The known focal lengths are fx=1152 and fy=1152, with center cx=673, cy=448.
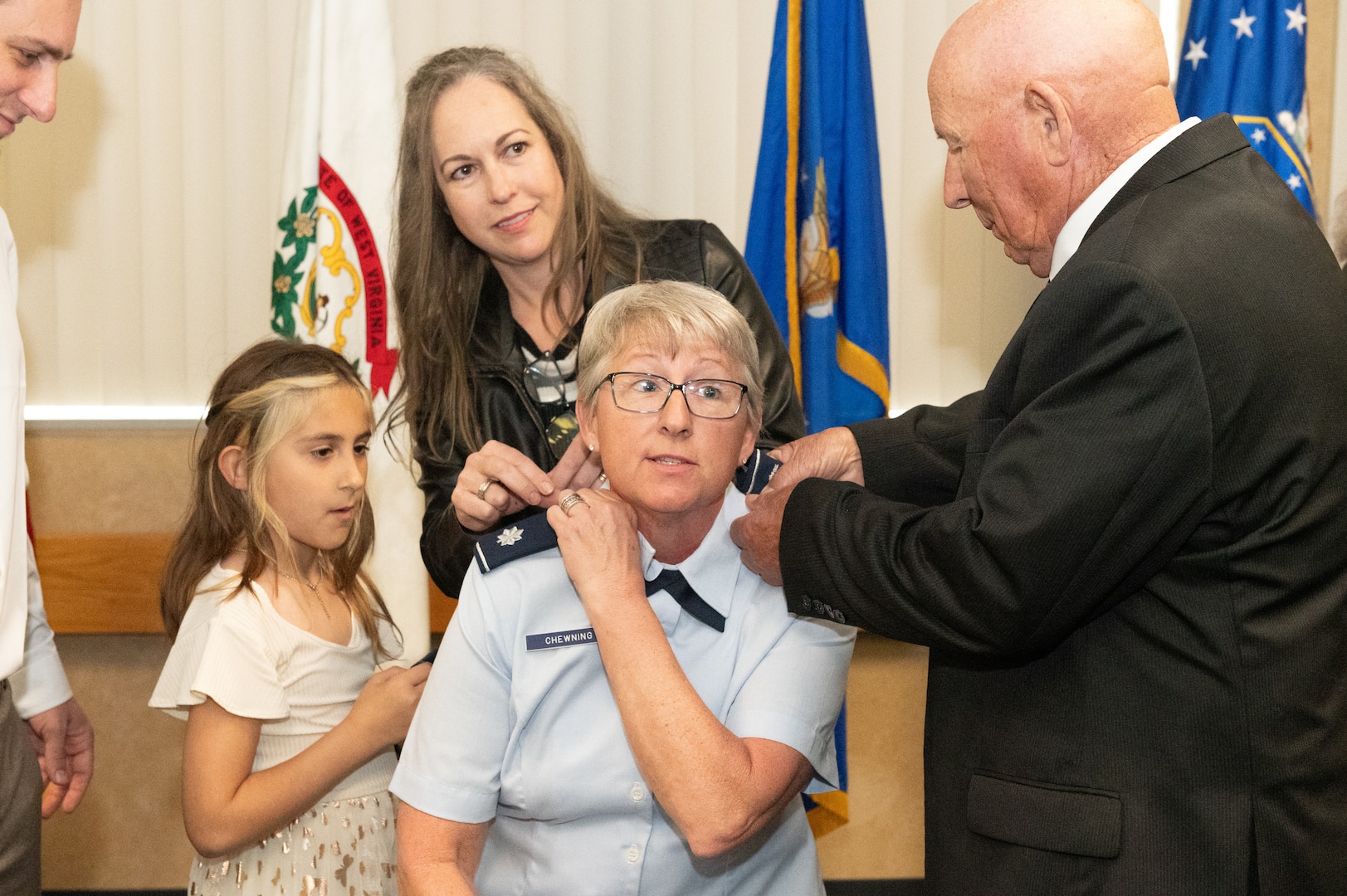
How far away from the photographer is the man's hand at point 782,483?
5.75 ft

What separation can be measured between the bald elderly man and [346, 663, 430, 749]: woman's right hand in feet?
3.02

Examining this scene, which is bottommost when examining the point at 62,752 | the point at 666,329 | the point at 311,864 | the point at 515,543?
the point at 311,864

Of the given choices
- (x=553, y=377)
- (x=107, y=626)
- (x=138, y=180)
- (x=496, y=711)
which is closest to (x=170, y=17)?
(x=138, y=180)

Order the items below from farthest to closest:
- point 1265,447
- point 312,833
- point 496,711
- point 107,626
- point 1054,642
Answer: point 107,626 → point 312,833 → point 496,711 → point 1054,642 → point 1265,447

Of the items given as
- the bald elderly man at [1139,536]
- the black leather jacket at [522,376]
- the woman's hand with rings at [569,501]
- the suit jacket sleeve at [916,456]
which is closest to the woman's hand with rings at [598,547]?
the woman's hand with rings at [569,501]

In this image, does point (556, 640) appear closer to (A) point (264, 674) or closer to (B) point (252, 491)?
(A) point (264, 674)

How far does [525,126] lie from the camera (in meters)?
2.45

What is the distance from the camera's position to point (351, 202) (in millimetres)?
3318

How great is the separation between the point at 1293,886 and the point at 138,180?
153 inches

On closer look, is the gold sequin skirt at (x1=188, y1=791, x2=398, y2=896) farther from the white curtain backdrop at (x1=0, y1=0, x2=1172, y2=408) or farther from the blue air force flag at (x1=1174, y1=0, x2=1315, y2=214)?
the blue air force flag at (x1=1174, y1=0, x2=1315, y2=214)

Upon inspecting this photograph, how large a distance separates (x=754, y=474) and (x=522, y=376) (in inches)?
27.3

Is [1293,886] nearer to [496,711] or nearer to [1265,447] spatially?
[1265,447]

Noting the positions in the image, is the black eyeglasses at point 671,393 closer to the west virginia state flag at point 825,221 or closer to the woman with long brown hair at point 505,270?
the woman with long brown hair at point 505,270

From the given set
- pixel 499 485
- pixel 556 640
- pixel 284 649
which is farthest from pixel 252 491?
pixel 556 640
